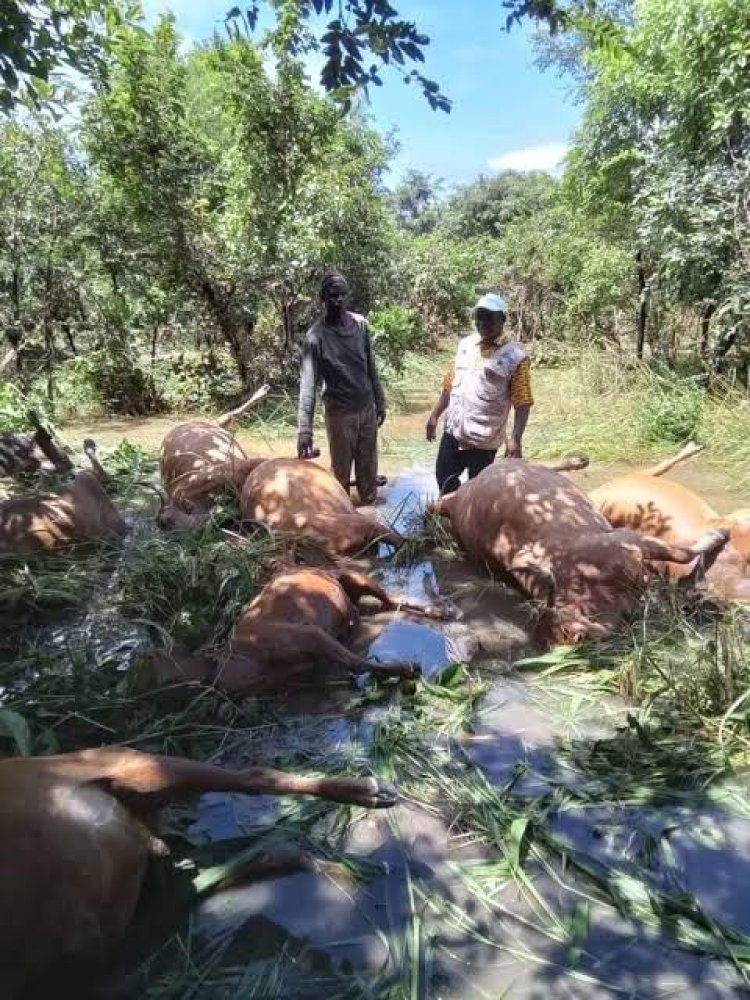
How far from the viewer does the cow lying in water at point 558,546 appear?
11.0 feet

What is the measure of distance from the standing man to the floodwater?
2.76 m

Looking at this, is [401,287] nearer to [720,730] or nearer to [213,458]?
[213,458]

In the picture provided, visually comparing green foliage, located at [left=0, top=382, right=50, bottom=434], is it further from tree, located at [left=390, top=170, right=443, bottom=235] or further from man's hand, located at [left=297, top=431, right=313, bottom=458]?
tree, located at [left=390, top=170, right=443, bottom=235]

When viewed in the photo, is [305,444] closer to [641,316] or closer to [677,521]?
[677,521]

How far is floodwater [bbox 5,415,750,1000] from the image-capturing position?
67.6 inches

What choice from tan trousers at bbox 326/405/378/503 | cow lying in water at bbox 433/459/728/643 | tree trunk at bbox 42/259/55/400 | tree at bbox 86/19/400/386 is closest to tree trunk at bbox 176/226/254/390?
tree at bbox 86/19/400/386

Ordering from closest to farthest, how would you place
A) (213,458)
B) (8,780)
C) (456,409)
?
(8,780)
(456,409)
(213,458)

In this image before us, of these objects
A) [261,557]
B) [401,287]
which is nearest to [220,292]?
[401,287]

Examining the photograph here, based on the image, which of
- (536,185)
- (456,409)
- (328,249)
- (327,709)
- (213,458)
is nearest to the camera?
(327,709)

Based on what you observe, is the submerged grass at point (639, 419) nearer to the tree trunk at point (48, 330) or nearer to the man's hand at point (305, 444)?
the man's hand at point (305, 444)

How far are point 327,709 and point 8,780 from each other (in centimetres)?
141

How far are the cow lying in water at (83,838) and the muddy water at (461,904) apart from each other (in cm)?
27

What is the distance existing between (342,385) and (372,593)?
209cm

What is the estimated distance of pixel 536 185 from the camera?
3303 cm
